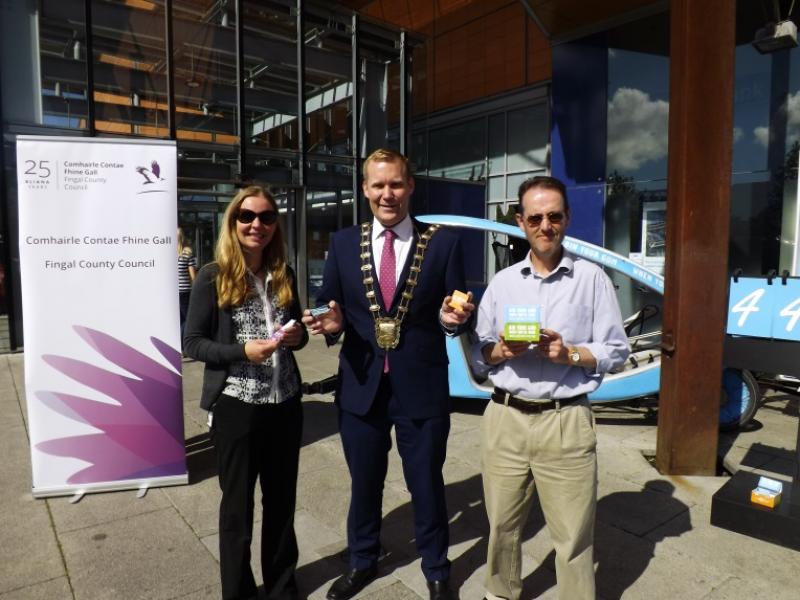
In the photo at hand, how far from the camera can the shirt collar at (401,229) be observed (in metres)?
2.52

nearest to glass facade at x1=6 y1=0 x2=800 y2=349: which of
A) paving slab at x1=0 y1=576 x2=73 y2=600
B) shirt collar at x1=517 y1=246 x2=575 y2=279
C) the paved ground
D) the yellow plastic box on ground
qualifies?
the paved ground

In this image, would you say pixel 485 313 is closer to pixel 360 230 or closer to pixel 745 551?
pixel 360 230

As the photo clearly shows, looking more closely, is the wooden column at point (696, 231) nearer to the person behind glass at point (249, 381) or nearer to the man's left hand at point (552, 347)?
the man's left hand at point (552, 347)

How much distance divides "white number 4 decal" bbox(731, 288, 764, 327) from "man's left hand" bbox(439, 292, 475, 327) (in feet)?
9.97

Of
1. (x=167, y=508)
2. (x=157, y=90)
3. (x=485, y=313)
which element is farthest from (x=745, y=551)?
(x=157, y=90)

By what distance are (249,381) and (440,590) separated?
1236 mm

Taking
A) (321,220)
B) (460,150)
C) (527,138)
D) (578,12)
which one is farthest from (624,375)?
(460,150)

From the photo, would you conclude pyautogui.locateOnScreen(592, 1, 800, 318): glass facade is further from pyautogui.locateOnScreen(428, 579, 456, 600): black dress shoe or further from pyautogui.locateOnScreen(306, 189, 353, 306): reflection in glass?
pyautogui.locateOnScreen(428, 579, 456, 600): black dress shoe

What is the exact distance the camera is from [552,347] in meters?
2.03

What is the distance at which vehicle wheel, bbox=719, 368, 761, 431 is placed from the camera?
4.99 m

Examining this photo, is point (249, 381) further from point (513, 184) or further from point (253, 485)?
point (513, 184)

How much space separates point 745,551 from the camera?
119 inches

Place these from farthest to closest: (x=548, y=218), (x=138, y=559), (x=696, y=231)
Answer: (x=696, y=231)
(x=138, y=559)
(x=548, y=218)

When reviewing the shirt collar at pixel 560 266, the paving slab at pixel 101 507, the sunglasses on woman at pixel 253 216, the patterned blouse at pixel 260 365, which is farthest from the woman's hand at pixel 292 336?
the paving slab at pixel 101 507
